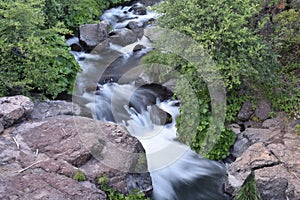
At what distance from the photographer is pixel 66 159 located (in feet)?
16.6

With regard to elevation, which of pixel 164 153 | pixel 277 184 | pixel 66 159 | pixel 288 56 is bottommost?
pixel 164 153

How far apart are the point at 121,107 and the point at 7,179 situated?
3.34m

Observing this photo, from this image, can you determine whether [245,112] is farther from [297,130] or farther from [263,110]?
[297,130]

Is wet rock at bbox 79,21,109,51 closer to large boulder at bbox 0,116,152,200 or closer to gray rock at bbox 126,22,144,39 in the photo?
gray rock at bbox 126,22,144,39

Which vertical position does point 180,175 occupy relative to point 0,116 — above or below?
below

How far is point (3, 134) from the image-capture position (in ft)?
17.3

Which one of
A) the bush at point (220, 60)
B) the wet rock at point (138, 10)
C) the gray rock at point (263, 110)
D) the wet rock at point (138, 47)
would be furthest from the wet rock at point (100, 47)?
the gray rock at point (263, 110)

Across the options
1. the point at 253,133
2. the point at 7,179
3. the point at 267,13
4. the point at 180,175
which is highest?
the point at 267,13

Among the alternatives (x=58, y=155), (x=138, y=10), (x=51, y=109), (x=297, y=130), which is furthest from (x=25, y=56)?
(x=138, y=10)

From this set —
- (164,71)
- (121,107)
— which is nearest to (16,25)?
(121,107)

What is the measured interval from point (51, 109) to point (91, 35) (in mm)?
3887

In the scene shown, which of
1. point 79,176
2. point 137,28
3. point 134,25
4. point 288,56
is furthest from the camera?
point 134,25

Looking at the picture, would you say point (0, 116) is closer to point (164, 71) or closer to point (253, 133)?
point (164, 71)

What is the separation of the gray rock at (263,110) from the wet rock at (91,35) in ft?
16.2
